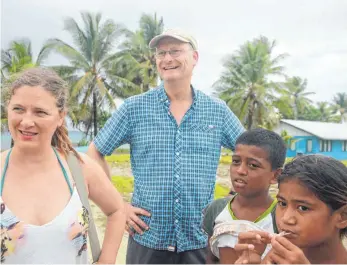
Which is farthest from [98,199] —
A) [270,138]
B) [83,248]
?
[270,138]

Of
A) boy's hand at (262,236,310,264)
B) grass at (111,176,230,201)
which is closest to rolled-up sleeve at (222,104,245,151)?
boy's hand at (262,236,310,264)

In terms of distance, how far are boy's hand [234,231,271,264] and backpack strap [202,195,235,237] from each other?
43 centimetres

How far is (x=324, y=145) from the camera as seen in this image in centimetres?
2805

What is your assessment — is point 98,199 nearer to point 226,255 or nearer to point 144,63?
point 226,255

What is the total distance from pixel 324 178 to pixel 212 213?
691mm

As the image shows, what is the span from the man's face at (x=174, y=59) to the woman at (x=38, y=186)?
0.84 meters

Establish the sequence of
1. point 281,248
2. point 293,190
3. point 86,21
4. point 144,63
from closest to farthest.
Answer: point 281,248 → point 293,190 → point 86,21 → point 144,63

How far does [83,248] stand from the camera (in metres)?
1.90

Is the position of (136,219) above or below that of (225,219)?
below

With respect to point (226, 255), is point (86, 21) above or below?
above

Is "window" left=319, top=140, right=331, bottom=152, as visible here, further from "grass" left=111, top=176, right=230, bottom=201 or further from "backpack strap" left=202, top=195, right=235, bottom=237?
"backpack strap" left=202, top=195, right=235, bottom=237

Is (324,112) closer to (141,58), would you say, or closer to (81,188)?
(141,58)

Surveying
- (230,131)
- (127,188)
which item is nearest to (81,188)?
(230,131)

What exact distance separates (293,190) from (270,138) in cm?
61
